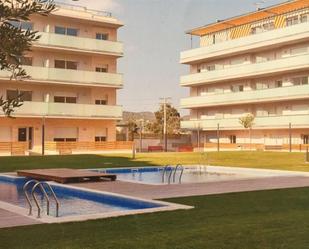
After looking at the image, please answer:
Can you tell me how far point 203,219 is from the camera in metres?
9.82

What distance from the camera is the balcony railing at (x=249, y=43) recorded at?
50188 mm

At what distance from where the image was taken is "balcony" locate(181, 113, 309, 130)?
49247 millimetres

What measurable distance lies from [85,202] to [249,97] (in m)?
43.5

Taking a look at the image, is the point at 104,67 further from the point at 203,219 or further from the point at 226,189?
the point at 203,219

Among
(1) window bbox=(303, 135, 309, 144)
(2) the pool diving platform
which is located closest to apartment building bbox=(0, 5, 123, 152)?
(1) window bbox=(303, 135, 309, 144)

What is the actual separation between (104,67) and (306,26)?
19667 millimetres

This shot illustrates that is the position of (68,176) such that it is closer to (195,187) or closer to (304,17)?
(195,187)

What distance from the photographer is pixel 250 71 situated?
55.2 meters

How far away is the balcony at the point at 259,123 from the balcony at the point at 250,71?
4.61 metres

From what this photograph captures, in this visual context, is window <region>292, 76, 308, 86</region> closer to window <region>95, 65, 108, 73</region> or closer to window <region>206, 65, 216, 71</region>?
window <region>206, 65, 216, 71</region>

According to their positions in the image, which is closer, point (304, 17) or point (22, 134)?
point (22, 134)

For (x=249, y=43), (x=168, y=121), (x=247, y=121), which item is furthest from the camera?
(x=168, y=121)

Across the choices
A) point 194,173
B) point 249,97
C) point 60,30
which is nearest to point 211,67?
point 249,97

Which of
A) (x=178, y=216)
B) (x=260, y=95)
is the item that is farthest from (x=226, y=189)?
(x=260, y=95)
